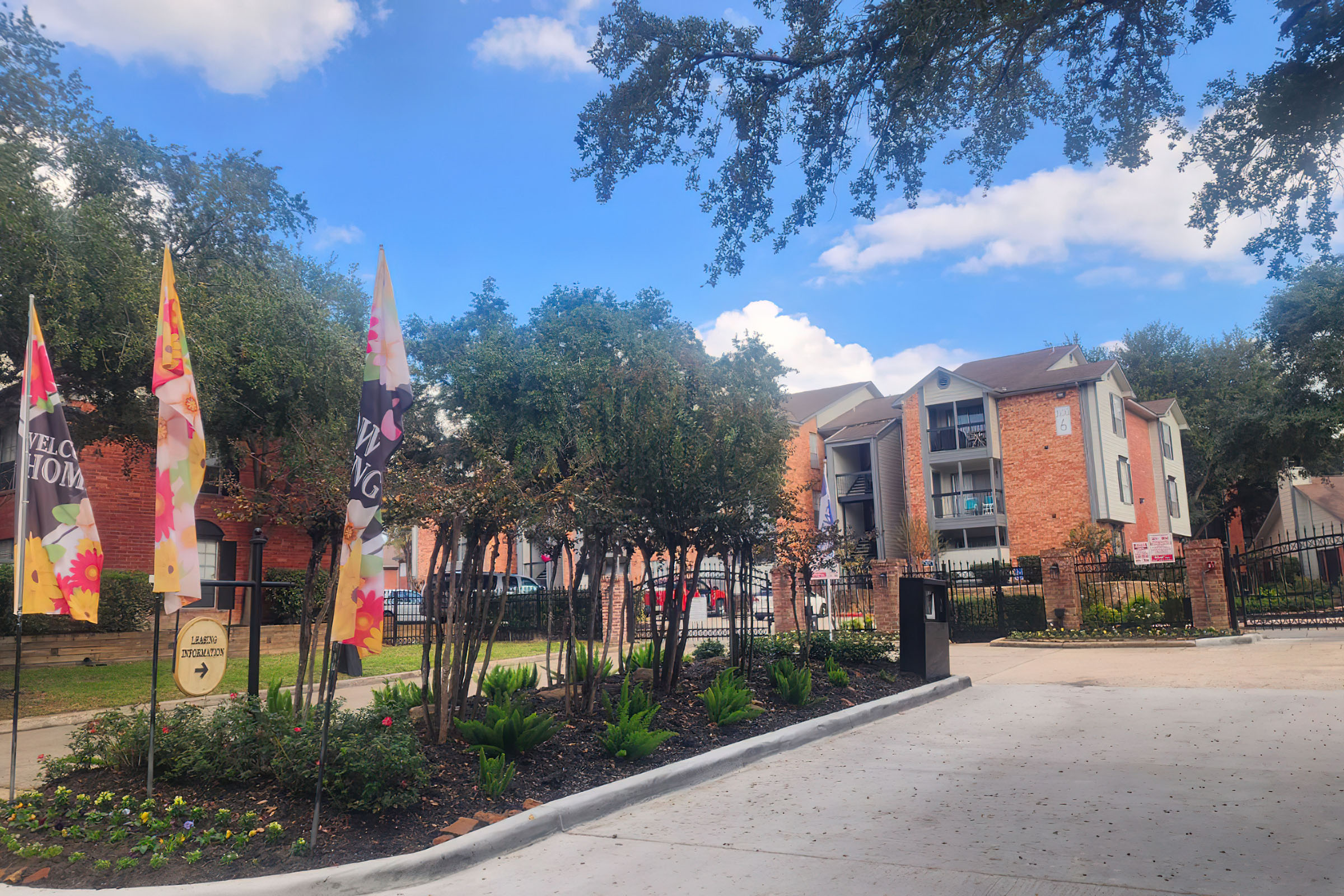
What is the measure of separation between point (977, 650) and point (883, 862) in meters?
15.2

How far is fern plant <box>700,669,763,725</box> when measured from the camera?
28.7 feet

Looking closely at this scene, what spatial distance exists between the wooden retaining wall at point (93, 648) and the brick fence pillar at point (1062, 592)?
56.0ft

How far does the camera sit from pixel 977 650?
62.1ft

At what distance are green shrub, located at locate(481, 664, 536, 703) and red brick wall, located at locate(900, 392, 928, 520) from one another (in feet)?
102

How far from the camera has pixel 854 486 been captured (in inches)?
1761

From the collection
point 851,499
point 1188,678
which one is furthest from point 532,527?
point 851,499

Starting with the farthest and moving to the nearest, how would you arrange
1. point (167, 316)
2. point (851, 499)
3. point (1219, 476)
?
point (1219, 476) < point (851, 499) < point (167, 316)

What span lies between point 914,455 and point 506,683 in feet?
107

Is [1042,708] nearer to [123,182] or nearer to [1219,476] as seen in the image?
[123,182]

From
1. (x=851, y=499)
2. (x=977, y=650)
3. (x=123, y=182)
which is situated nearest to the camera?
(x=123, y=182)

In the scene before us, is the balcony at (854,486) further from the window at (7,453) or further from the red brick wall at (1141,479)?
the window at (7,453)

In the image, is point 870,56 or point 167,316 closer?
point 167,316

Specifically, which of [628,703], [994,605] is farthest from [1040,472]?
[628,703]

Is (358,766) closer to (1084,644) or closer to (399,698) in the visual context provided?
(399,698)
